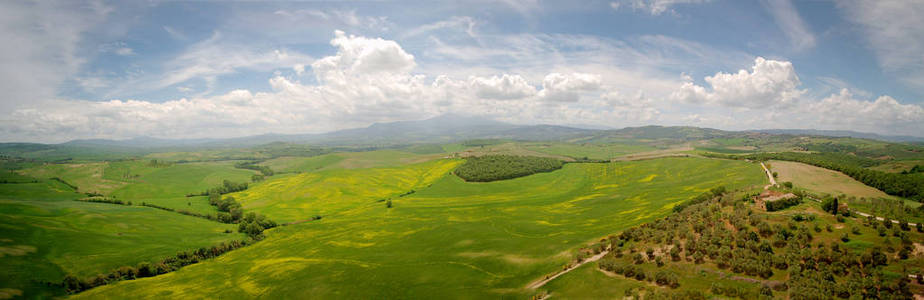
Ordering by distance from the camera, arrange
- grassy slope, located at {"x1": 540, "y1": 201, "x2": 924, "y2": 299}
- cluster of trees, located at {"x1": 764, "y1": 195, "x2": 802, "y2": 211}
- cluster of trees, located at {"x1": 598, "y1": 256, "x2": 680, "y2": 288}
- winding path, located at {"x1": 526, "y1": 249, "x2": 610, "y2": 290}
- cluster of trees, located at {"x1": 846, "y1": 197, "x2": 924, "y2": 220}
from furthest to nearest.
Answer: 1. winding path, located at {"x1": 526, "y1": 249, "x2": 610, "y2": 290}
2. cluster of trees, located at {"x1": 764, "y1": 195, "x2": 802, "y2": 211}
3. cluster of trees, located at {"x1": 846, "y1": 197, "x2": 924, "y2": 220}
4. cluster of trees, located at {"x1": 598, "y1": 256, "x2": 680, "y2": 288}
5. grassy slope, located at {"x1": 540, "y1": 201, "x2": 924, "y2": 299}

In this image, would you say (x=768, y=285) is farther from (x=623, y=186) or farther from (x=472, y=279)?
(x=623, y=186)

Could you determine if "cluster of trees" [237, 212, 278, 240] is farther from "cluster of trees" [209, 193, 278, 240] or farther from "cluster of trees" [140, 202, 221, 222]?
"cluster of trees" [140, 202, 221, 222]

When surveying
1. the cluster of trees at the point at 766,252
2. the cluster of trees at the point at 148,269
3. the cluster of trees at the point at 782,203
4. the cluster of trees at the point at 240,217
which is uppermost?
the cluster of trees at the point at 782,203

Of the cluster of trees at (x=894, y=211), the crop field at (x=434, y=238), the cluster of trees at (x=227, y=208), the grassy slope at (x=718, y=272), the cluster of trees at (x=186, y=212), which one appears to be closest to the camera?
the grassy slope at (x=718, y=272)

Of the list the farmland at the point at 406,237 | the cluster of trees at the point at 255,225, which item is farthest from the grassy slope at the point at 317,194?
the cluster of trees at the point at 255,225

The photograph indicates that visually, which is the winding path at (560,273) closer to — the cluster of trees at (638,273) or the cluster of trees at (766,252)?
the cluster of trees at (766,252)

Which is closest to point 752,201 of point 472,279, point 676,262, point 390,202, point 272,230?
point 676,262

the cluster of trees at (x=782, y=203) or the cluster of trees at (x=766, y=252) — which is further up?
the cluster of trees at (x=782, y=203)

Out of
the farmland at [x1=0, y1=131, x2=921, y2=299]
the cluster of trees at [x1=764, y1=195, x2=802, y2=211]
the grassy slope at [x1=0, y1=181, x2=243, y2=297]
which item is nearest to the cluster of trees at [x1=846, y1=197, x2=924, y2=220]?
the farmland at [x1=0, y1=131, x2=921, y2=299]
